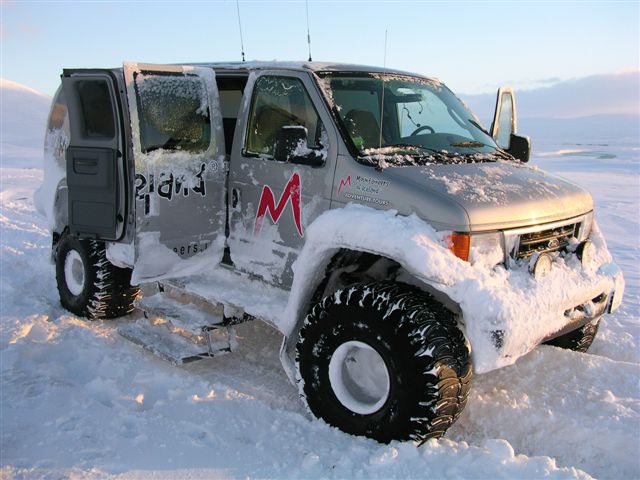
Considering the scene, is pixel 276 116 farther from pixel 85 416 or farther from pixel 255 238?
pixel 85 416

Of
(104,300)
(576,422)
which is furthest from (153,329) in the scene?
(576,422)

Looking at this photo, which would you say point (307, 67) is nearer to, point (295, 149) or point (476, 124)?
point (295, 149)

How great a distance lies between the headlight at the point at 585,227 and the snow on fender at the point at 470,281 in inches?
13.6

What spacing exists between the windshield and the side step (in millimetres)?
1788

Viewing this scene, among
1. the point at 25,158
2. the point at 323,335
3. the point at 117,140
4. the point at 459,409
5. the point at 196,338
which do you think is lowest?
the point at 25,158

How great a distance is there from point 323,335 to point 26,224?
8.07 m

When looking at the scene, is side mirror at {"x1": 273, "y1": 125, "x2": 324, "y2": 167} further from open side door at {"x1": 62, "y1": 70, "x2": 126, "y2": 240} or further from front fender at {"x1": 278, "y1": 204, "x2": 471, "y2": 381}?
open side door at {"x1": 62, "y1": 70, "x2": 126, "y2": 240}

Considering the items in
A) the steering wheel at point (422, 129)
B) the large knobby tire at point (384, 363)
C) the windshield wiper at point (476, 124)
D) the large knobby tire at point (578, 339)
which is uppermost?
the steering wheel at point (422, 129)

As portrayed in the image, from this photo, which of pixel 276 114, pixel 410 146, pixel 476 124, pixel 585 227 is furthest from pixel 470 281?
pixel 476 124

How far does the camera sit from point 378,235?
3.54 meters

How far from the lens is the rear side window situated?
4758mm

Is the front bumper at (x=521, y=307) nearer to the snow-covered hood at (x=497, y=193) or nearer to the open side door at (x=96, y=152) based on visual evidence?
the snow-covered hood at (x=497, y=193)

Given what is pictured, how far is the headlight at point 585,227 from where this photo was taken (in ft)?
14.1

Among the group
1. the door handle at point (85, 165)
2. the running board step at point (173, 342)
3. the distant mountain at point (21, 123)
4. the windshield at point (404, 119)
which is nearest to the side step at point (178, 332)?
the running board step at point (173, 342)
